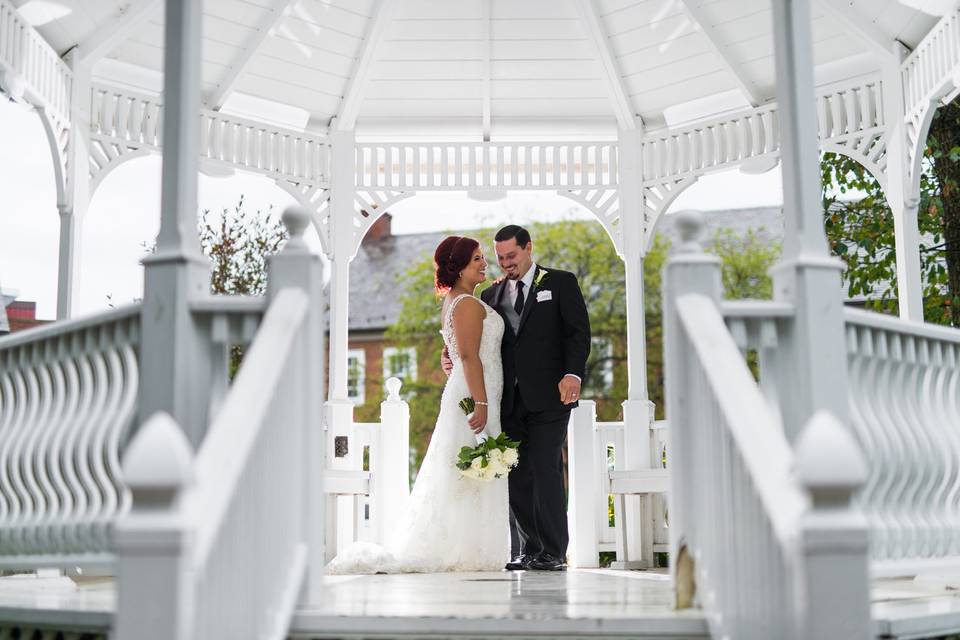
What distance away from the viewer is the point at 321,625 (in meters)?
3.18

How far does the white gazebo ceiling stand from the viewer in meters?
7.68

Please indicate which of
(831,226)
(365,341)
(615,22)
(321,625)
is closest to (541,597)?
(321,625)

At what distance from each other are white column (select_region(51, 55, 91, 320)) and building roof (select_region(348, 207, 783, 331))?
22090 mm

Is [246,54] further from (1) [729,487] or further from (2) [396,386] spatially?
(1) [729,487]

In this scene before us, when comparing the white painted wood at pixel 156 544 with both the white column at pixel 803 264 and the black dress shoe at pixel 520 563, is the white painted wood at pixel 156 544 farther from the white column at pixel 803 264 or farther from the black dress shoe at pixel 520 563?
the black dress shoe at pixel 520 563

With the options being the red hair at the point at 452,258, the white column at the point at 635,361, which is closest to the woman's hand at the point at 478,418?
the red hair at the point at 452,258

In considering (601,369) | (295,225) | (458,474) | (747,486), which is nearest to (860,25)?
(458,474)

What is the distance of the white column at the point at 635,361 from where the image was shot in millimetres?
7414

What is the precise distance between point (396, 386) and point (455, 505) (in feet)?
4.99

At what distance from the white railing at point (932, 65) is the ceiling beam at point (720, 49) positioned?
112 centimetres

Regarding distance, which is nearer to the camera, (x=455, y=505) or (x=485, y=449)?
(x=485, y=449)

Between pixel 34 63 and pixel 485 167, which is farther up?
pixel 34 63

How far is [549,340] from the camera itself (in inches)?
233

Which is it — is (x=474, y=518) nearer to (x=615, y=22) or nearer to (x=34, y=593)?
(x=34, y=593)
